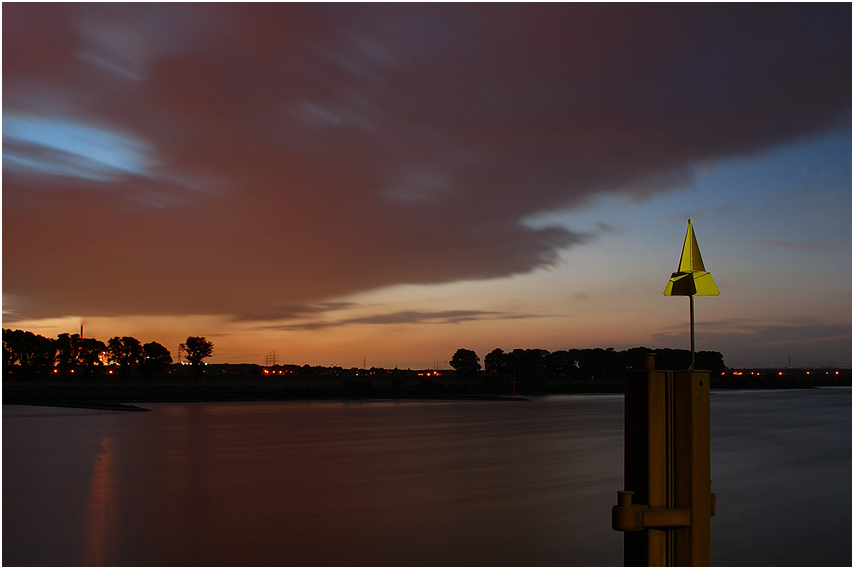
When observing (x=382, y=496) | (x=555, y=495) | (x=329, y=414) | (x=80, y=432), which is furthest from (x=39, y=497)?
(x=329, y=414)

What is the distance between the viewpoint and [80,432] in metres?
41.2

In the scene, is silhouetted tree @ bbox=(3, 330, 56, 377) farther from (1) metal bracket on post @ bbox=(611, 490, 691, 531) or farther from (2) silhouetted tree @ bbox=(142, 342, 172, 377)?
(1) metal bracket on post @ bbox=(611, 490, 691, 531)

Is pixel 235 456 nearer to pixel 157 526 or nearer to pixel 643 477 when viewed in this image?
pixel 157 526

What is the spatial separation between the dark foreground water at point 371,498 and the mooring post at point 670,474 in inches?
409

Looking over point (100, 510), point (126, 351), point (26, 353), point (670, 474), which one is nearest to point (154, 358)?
point (126, 351)

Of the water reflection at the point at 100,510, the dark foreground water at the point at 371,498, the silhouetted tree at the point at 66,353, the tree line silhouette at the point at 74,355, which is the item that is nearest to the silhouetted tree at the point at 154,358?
the tree line silhouette at the point at 74,355

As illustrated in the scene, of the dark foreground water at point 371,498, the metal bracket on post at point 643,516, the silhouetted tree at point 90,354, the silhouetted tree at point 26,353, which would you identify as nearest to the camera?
the metal bracket on post at point 643,516

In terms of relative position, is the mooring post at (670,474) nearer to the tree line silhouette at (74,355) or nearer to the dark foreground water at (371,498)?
the dark foreground water at (371,498)

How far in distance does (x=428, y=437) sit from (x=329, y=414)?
885 inches

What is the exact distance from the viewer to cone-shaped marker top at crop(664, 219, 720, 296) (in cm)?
530

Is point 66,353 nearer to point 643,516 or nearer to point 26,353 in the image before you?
point 26,353

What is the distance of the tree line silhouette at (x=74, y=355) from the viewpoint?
16400cm

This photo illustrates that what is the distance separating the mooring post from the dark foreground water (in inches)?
409

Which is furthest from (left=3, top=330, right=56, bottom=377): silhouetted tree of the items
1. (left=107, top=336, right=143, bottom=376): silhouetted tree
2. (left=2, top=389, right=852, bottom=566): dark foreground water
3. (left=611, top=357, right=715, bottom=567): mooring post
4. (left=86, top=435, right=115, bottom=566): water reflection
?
(left=611, top=357, right=715, bottom=567): mooring post
